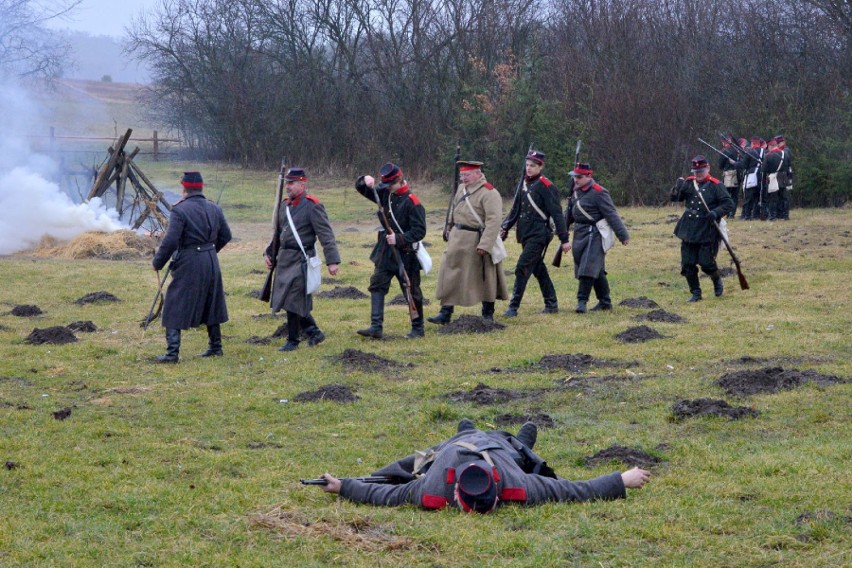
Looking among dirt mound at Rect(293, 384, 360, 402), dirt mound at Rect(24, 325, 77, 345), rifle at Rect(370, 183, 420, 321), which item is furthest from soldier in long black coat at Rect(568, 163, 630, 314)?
dirt mound at Rect(24, 325, 77, 345)

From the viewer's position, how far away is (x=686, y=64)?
32.1m

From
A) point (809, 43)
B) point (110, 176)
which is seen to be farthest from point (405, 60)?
point (110, 176)

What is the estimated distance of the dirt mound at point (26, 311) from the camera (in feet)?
46.1

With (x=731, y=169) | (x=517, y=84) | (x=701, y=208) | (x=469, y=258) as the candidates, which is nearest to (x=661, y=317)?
(x=701, y=208)

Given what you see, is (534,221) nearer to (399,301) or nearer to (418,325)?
(418,325)

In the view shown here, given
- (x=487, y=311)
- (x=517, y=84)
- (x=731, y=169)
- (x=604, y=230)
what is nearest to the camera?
(x=487, y=311)

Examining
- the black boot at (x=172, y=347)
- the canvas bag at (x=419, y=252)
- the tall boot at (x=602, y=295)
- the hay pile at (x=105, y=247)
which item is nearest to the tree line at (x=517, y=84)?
the hay pile at (x=105, y=247)

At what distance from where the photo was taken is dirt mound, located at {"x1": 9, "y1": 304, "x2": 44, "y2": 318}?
46.1 feet

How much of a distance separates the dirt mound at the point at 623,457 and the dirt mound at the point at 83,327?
25.1ft

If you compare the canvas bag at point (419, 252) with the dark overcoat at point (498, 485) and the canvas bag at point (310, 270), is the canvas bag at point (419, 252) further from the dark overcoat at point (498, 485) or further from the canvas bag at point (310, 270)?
the dark overcoat at point (498, 485)

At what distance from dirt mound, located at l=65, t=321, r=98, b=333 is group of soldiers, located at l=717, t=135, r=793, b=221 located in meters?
15.9

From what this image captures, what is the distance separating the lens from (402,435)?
793 centimetres

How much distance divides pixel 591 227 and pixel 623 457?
6.82 meters

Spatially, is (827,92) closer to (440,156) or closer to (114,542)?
(440,156)
